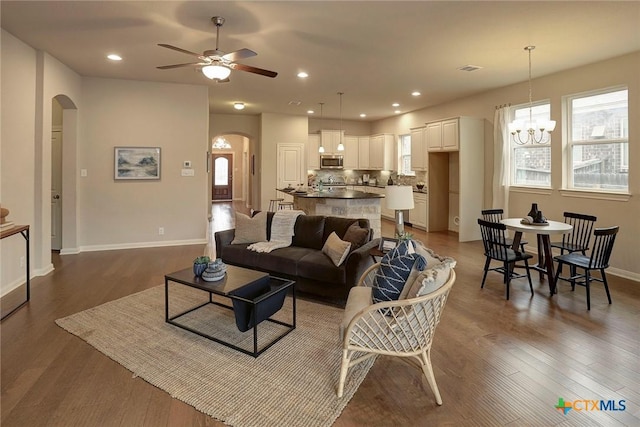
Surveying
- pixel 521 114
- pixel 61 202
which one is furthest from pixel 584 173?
pixel 61 202

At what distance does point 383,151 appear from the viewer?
10.4 metres

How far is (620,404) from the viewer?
2.20 m

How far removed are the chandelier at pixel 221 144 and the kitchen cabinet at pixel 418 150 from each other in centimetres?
990

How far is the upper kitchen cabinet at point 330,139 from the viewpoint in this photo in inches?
416

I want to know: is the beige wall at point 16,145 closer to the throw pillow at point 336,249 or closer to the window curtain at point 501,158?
the throw pillow at point 336,249

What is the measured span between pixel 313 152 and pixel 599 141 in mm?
6950

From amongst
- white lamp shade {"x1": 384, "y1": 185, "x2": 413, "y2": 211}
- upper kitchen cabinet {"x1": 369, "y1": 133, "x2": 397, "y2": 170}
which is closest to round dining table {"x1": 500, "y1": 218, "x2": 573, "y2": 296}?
white lamp shade {"x1": 384, "y1": 185, "x2": 413, "y2": 211}

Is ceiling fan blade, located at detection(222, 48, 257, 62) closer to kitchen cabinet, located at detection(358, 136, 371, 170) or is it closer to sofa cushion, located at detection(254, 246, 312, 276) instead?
sofa cushion, located at detection(254, 246, 312, 276)

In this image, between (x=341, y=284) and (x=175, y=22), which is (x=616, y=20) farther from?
(x=175, y=22)

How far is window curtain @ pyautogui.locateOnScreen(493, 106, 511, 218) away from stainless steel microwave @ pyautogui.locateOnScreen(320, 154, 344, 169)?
15.4 feet

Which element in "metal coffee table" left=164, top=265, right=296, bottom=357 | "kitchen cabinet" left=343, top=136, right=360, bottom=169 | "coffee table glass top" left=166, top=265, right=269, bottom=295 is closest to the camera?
"metal coffee table" left=164, top=265, right=296, bottom=357

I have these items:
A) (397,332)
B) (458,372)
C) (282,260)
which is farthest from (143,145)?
(458,372)

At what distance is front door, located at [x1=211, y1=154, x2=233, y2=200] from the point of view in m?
16.2

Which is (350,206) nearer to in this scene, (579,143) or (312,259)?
(312,259)
